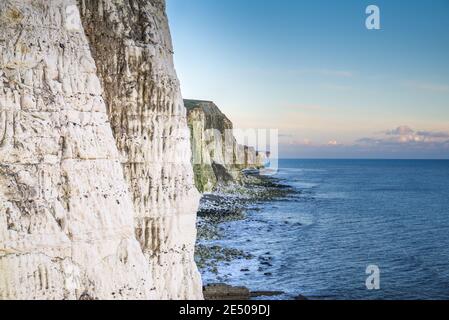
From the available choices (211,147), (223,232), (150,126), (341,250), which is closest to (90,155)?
(150,126)

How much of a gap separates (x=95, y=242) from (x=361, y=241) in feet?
124

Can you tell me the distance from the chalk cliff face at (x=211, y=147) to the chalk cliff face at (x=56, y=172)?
55496 millimetres

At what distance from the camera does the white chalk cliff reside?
8.70 m

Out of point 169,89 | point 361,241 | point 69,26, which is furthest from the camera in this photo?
point 361,241

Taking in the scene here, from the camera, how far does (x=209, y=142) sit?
271ft

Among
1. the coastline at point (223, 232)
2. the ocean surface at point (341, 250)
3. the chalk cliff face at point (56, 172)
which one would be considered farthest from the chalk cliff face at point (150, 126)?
the ocean surface at point (341, 250)

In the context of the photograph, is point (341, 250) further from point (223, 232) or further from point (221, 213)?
point (221, 213)

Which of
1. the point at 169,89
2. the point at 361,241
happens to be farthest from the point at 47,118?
the point at 361,241

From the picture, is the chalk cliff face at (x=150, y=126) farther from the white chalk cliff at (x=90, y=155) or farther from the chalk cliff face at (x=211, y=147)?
the chalk cliff face at (x=211, y=147)

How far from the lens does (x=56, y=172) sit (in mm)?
9102

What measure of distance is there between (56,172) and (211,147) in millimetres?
73881
